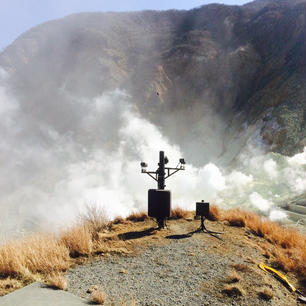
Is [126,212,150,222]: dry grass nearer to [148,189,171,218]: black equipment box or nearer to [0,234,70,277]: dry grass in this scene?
[148,189,171,218]: black equipment box

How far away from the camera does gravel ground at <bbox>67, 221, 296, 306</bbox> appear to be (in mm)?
3732

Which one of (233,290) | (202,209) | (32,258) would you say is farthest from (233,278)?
(32,258)

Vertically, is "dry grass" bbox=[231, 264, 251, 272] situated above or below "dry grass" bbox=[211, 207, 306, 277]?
above

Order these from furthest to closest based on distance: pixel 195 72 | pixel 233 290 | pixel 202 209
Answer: pixel 195 72 → pixel 202 209 → pixel 233 290

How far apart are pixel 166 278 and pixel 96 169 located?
67.2 feet

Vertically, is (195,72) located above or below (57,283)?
above

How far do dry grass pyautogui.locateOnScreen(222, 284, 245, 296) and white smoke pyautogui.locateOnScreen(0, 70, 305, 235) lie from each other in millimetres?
9039

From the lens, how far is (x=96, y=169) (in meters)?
24.0

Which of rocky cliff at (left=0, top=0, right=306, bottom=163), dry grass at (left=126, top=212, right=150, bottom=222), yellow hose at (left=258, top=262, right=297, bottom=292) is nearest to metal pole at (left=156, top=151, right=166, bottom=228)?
dry grass at (left=126, top=212, right=150, bottom=222)

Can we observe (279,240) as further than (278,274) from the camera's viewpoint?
Yes

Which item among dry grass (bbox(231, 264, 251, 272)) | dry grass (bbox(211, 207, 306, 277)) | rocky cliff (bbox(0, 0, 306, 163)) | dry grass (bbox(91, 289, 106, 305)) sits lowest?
dry grass (bbox(211, 207, 306, 277))

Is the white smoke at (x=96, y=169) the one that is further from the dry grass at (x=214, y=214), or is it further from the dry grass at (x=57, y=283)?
the dry grass at (x=57, y=283)

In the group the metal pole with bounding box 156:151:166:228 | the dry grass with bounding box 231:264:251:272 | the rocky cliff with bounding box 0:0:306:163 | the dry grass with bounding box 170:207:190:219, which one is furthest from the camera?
the rocky cliff with bounding box 0:0:306:163

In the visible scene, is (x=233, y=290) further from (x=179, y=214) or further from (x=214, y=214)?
(x=179, y=214)
